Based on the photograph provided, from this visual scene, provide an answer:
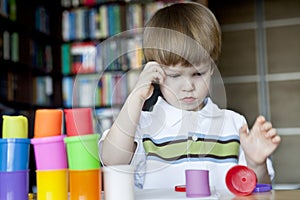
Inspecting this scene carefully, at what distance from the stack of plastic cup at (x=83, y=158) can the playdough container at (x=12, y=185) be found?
0.27 feet

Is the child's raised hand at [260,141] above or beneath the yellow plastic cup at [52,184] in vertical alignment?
above

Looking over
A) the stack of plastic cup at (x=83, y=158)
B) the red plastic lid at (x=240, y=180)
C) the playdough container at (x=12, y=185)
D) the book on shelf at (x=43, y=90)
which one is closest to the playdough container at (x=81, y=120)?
the stack of plastic cup at (x=83, y=158)

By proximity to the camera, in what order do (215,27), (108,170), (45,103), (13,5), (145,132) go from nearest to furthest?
(108,170) < (145,132) < (215,27) < (13,5) < (45,103)

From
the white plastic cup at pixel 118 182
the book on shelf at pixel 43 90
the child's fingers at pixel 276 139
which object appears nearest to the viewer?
the white plastic cup at pixel 118 182

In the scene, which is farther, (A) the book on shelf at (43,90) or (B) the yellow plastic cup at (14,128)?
(A) the book on shelf at (43,90)

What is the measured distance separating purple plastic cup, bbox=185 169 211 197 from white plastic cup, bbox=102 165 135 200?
11 centimetres

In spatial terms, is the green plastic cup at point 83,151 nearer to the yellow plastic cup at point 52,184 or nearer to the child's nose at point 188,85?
the yellow plastic cup at point 52,184

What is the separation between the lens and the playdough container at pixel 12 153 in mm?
746

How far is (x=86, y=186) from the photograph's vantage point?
0.73 metres

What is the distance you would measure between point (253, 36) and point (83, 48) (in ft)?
4.12

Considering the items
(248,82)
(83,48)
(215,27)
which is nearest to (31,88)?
(83,48)

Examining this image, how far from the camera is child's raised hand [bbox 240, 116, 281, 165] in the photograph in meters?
0.83

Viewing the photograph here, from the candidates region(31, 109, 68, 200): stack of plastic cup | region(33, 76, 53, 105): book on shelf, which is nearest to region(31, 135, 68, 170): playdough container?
region(31, 109, 68, 200): stack of plastic cup

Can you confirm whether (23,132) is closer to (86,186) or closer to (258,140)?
(86,186)
